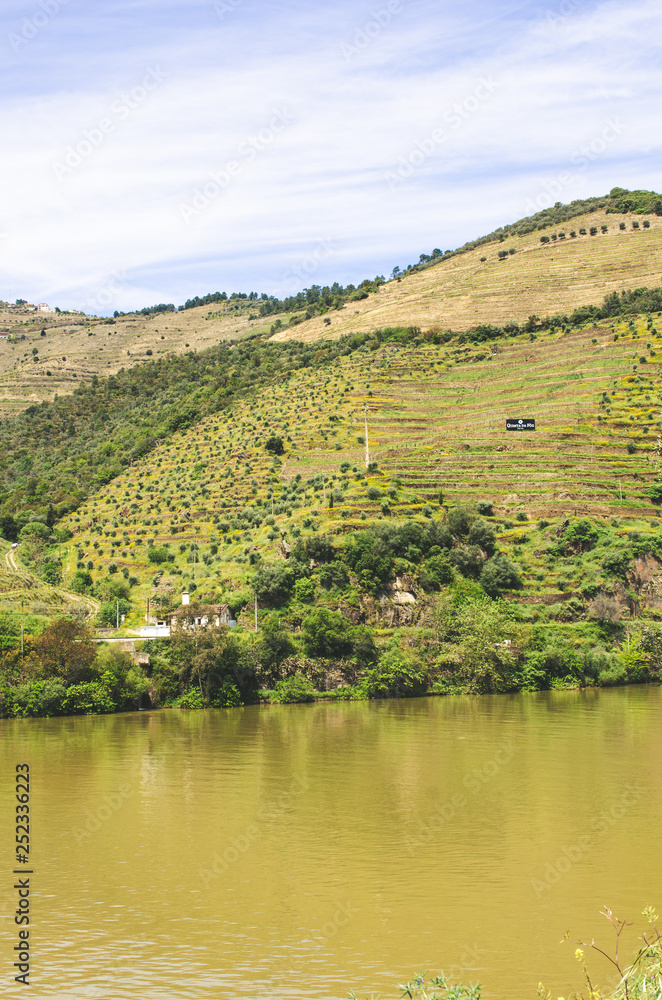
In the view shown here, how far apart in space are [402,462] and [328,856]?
47362 mm

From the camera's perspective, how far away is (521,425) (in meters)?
68.9

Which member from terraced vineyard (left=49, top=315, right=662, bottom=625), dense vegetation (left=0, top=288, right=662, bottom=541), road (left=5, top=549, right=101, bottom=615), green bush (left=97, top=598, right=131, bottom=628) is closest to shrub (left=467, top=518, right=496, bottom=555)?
terraced vineyard (left=49, top=315, right=662, bottom=625)

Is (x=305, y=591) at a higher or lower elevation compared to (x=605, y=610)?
higher

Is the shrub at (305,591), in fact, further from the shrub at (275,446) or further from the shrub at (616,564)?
the shrub at (275,446)

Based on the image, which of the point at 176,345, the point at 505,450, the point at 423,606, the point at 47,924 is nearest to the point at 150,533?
the point at 423,606

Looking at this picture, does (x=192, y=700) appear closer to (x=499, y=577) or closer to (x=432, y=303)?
(x=499, y=577)

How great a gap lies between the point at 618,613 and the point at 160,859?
1506 inches

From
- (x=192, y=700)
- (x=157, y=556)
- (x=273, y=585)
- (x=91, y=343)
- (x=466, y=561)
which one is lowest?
(x=192, y=700)

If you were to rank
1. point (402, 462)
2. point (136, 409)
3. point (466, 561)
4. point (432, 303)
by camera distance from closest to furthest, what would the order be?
point (466, 561) → point (402, 462) → point (432, 303) → point (136, 409)

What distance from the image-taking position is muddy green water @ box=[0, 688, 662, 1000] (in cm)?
1441

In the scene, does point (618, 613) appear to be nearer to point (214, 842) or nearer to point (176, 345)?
point (214, 842)

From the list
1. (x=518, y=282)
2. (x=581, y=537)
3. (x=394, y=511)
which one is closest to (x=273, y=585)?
(x=394, y=511)

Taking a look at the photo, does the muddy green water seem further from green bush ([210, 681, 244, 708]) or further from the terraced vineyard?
the terraced vineyard

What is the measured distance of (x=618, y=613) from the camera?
172 feet
